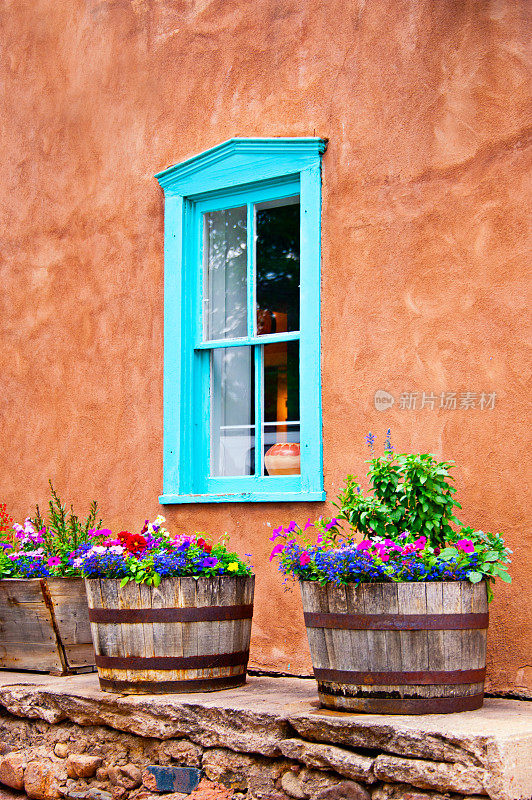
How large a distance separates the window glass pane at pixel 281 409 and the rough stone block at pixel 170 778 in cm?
171

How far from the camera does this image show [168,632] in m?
4.08

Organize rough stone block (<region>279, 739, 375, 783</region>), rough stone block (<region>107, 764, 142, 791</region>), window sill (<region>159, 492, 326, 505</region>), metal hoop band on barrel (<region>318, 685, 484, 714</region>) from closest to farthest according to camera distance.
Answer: rough stone block (<region>279, 739, 375, 783</region>) → metal hoop band on barrel (<region>318, 685, 484, 714</region>) → rough stone block (<region>107, 764, 142, 791</region>) → window sill (<region>159, 492, 326, 505</region>)

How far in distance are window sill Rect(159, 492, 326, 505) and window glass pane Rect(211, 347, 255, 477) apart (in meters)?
0.23

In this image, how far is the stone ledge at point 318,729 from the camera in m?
3.10

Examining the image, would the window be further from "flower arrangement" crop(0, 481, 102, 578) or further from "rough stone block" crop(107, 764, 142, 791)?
"rough stone block" crop(107, 764, 142, 791)

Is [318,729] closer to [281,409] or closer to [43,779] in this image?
[43,779]

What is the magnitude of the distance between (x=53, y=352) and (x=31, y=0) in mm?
2549

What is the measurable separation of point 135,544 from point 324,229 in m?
1.96

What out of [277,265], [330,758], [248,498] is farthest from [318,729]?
[277,265]

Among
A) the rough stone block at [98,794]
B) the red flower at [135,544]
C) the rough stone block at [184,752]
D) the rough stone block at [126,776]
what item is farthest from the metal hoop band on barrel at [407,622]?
the rough stone block at [98,794]

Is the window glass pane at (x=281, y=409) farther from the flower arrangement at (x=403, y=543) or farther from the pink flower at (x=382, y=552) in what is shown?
the pink flower at (x=382, y=552)

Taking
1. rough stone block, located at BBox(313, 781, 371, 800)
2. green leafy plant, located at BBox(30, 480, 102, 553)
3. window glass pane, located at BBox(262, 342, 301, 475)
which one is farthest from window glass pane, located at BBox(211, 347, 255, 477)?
rough stone block, located at BBox(313, 781, 371, 800)

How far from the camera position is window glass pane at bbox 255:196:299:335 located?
523cm

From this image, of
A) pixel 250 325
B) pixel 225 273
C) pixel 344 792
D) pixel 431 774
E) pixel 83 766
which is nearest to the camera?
pixel 431 774
